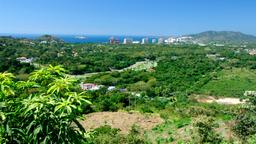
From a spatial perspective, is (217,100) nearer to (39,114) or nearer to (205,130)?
(205,130)

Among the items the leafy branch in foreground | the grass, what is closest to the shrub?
the leafy branch in foreground

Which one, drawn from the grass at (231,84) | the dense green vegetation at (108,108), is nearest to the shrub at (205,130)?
the dense green vegetation at (108,108)

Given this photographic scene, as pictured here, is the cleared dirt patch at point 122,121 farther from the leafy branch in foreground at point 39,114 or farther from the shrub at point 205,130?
the leafy branch in foreground at point 39,114

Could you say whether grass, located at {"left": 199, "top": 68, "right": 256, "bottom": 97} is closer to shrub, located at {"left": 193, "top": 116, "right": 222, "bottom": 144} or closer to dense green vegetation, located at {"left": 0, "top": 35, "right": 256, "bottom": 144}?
dense green vegetation, located at {"left": 0, "top": 35, "right": 256, "bottom": 144}

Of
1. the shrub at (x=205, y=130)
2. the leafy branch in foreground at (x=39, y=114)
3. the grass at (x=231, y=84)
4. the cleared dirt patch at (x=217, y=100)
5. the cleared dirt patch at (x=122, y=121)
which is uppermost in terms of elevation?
the leafy branch in foreground at (x=39, y=114)

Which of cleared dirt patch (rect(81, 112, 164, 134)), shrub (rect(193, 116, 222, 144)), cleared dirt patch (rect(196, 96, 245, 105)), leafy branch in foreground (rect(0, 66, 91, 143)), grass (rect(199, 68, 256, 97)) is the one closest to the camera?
leafy branch in foreground (rect(0, 66, 91, 143))

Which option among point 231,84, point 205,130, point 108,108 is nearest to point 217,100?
point 231,84

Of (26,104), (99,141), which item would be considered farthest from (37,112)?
(99,141)
